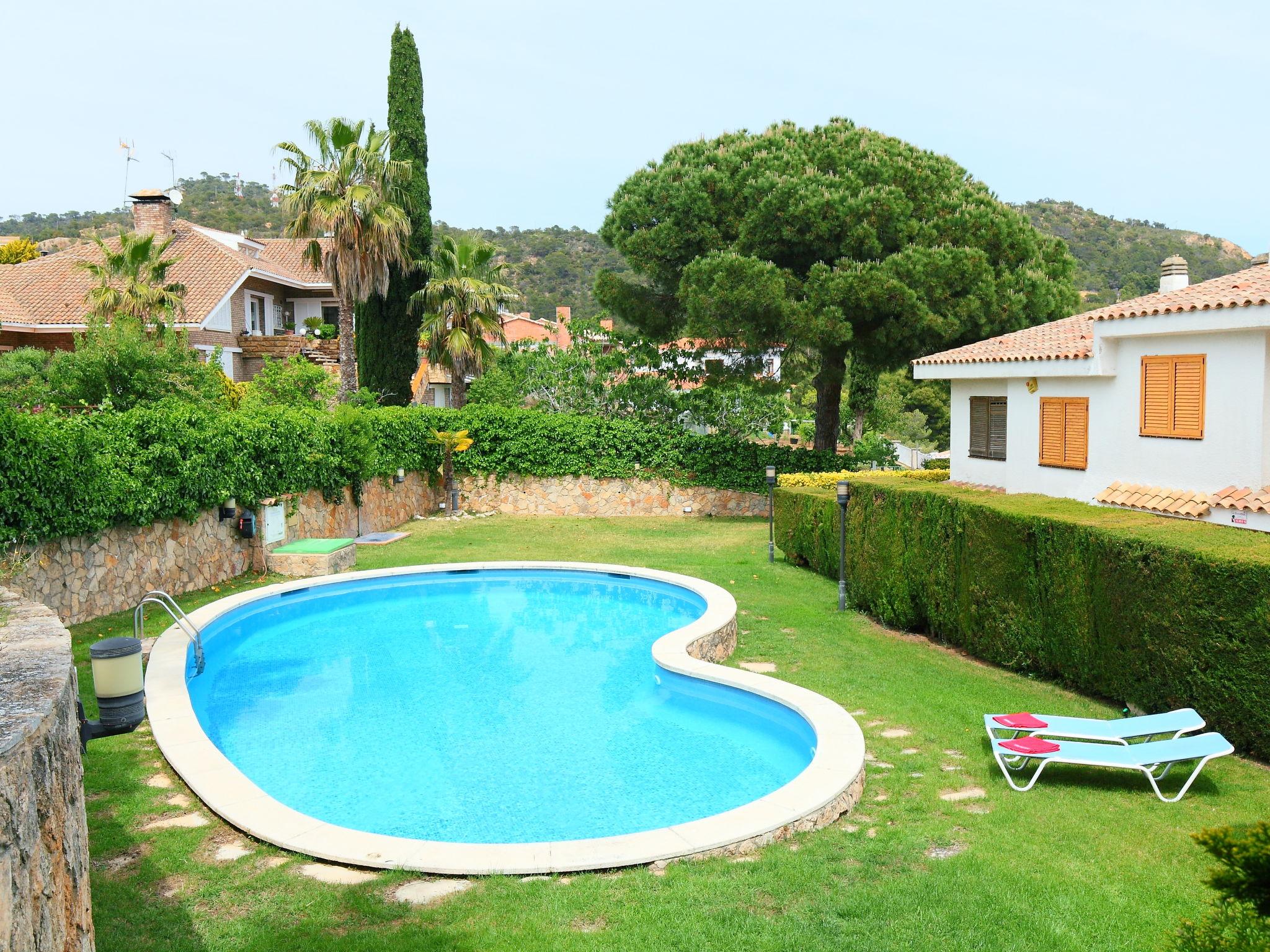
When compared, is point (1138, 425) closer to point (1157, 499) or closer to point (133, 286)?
point (1157, 499)

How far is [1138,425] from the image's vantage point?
1319 cm

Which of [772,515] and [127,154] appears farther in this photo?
[127,154]

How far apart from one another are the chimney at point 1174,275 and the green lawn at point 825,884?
10.8 m

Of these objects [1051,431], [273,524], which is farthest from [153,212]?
[1051,431]

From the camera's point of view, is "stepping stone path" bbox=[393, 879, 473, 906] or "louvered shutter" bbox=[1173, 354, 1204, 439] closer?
"stepping stone path" bbox=[393, 879, 473, 906]

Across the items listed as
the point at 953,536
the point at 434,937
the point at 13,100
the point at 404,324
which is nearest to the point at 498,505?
the point at 404,324

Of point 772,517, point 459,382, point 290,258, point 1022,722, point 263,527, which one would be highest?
point 290,258

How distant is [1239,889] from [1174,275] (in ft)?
53.8

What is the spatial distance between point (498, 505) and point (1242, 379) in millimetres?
20285

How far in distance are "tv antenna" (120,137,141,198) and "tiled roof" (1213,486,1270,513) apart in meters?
45.9

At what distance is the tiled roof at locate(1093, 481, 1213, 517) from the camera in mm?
11602

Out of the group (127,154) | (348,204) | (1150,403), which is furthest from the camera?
(127,154)

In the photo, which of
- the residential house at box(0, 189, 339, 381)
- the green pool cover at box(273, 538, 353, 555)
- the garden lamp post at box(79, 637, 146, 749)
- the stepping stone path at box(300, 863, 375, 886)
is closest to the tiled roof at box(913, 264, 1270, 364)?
the stepping stone path at box(300, 863, 375, 886)

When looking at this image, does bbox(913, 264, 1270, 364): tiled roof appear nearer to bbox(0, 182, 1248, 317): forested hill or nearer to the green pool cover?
the green pool cover
